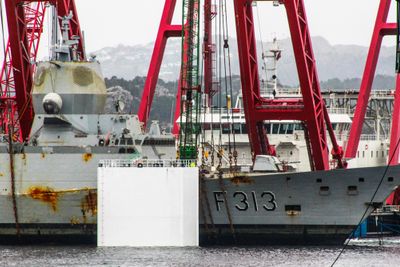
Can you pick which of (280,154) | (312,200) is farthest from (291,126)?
(312,200)

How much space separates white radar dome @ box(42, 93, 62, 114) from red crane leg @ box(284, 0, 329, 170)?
38.2 ft

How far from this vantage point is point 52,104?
59.4 metres

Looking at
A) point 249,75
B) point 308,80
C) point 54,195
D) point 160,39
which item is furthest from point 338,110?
point 54,195

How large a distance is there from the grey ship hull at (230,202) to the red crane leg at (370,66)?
14236 mm

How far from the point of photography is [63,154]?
5806 cm

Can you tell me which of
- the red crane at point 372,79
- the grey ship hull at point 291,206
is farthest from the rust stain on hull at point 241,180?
the red crane at point 372,79

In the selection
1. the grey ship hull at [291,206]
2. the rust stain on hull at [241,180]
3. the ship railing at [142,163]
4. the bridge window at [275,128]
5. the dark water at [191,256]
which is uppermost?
the bridge window at [275,128]

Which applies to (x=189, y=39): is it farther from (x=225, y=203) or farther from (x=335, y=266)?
(x=335, y=266)

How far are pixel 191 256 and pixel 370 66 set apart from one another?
23.4 metres

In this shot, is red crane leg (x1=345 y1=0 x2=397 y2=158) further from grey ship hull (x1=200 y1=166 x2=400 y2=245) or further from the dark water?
the dark water

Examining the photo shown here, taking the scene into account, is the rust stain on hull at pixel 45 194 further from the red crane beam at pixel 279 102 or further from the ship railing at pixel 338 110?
the ship railing at pixel 338 110

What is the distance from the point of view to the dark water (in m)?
49.8

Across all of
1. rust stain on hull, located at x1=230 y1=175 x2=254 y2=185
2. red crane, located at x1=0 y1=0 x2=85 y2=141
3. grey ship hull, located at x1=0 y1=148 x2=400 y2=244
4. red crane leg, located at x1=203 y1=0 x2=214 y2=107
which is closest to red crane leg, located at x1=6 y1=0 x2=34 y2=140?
red crane, located at x1=0 y1=0 x2=85 y2=141

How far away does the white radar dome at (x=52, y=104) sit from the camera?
5941 centimetres
